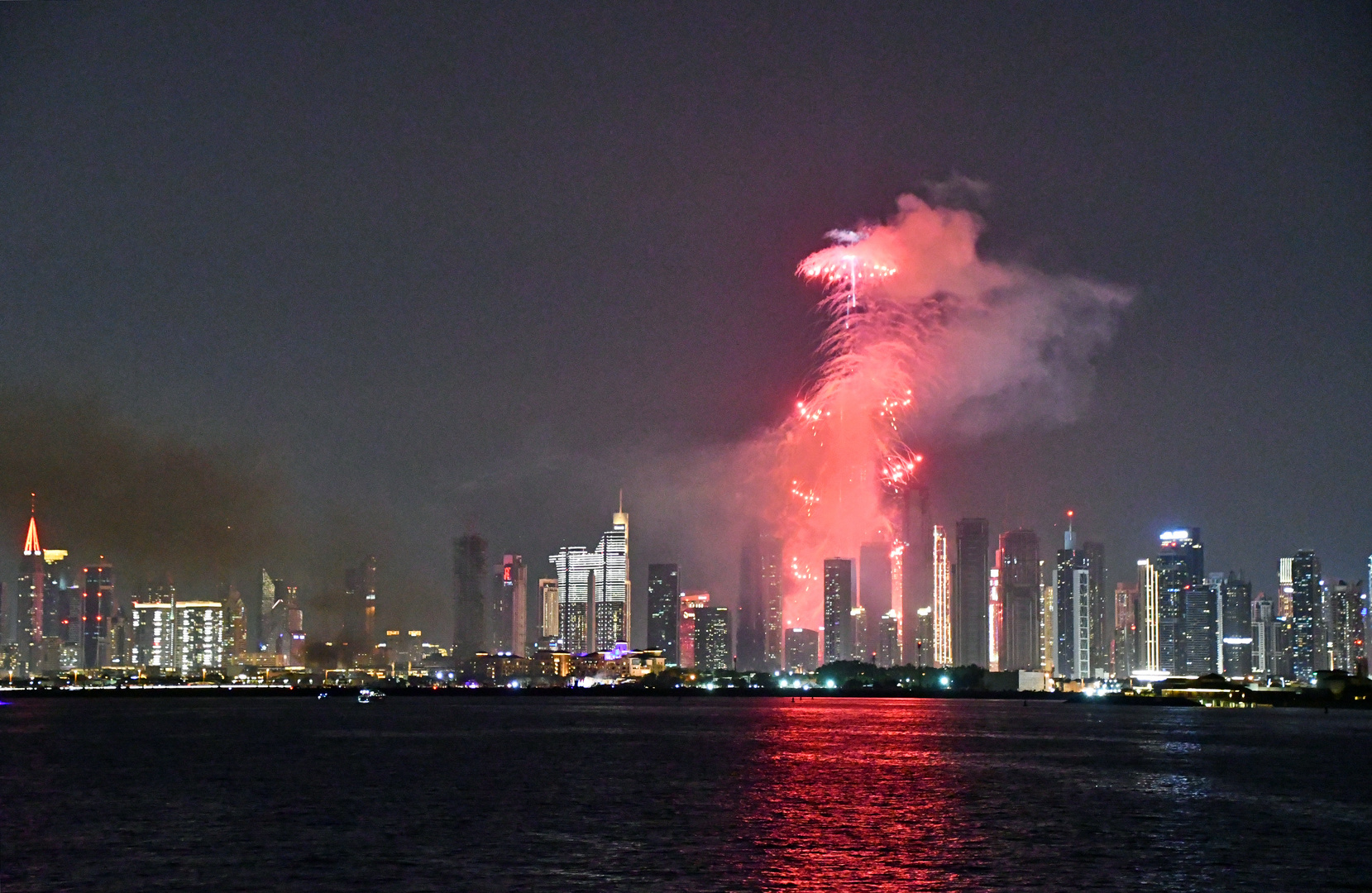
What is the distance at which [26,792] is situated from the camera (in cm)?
7494

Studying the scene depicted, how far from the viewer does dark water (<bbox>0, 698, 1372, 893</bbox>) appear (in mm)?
48188

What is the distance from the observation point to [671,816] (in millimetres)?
64375

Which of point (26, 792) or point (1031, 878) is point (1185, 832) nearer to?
point (1031, 878)

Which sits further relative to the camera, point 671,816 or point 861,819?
point 671,816

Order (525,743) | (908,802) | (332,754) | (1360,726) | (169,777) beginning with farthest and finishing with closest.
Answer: (1360,726) < (525,743) < (332,754) < (169,777) < (908,802)

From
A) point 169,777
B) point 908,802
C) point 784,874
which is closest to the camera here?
point 784,874

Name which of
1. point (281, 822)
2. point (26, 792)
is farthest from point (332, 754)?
point (281, 822)

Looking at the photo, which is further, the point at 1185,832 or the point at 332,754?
the point at 332,754

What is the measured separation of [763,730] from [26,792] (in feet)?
289

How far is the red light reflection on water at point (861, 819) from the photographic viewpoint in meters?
48.2

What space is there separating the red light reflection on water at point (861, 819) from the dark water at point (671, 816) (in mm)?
225

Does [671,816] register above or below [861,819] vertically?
above

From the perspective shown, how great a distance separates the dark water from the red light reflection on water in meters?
0.23

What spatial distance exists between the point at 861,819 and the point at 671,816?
330 inches
